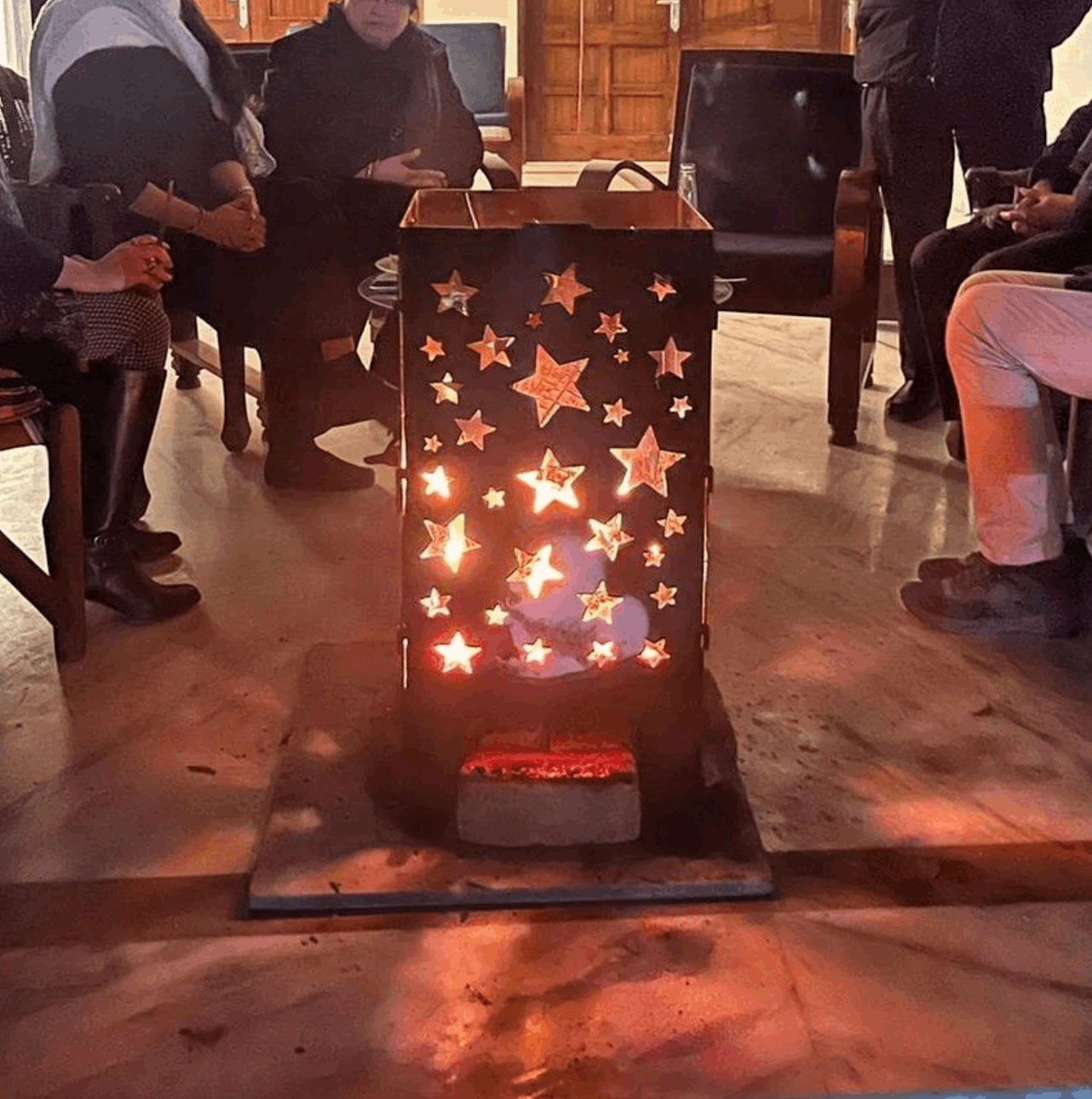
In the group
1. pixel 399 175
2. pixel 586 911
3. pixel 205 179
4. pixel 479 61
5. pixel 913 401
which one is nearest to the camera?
pixel 586 911

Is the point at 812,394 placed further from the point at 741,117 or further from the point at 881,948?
the point at 881,948

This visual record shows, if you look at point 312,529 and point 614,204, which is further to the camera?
point 312,529

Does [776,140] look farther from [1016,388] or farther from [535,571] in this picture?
[535,571]

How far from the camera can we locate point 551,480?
1643 mm

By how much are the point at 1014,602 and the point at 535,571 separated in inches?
38.9

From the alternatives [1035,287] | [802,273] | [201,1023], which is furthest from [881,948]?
[802,273]

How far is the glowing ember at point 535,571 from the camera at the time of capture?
5.47ft

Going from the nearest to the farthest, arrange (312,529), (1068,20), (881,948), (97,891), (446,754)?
(881,948) → (97,891) → (446,754) → (312,529) → (1068,20)

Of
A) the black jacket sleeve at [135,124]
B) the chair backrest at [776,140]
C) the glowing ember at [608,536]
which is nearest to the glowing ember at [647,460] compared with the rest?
the glowing ember at [608,536]

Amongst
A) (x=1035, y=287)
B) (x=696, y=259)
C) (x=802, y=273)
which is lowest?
(x=802, y=273)

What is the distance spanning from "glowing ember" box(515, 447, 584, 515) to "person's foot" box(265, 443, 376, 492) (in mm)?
1471

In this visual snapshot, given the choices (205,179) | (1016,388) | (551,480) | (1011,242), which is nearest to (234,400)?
(205,179)

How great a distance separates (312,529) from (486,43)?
439 centimetres

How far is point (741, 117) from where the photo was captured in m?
3.88
